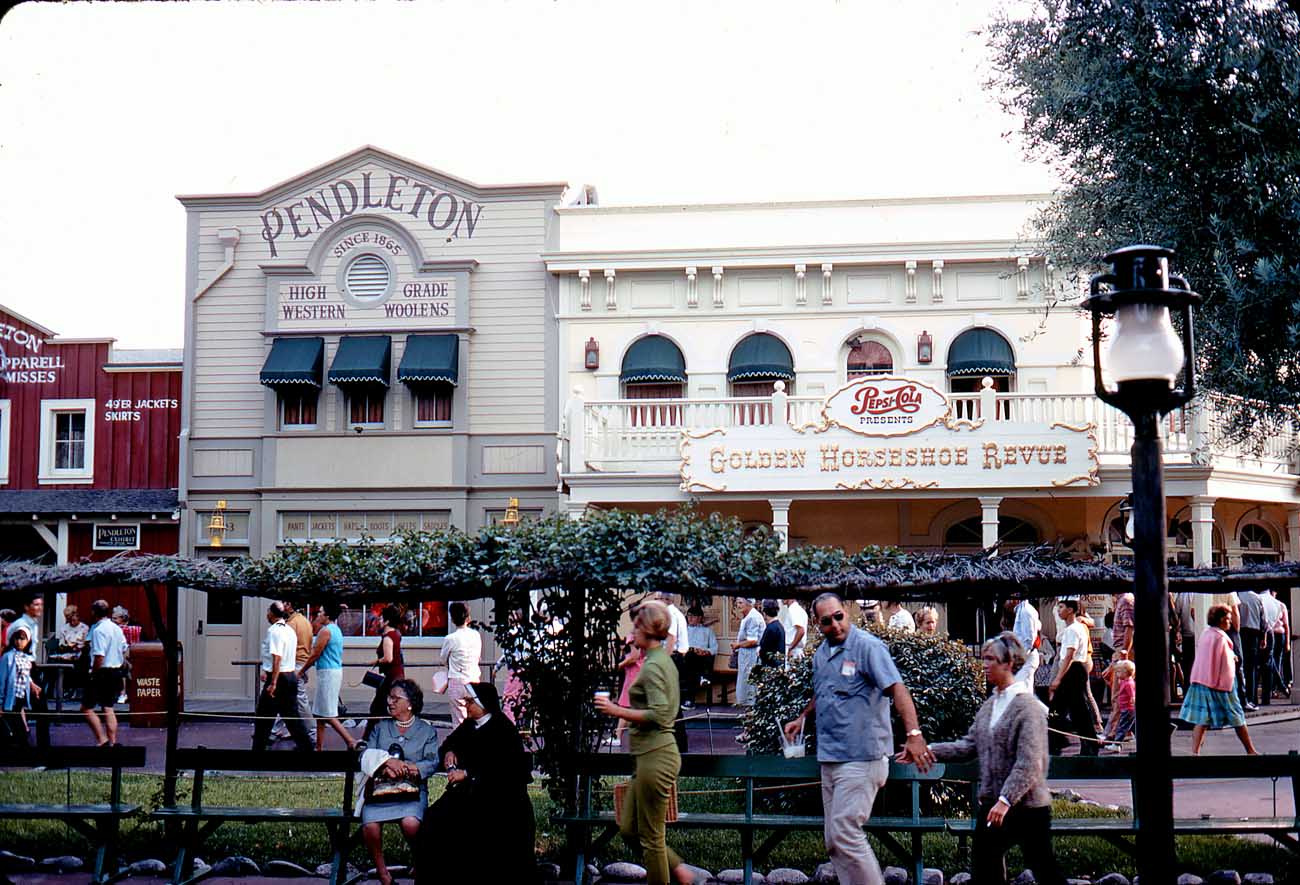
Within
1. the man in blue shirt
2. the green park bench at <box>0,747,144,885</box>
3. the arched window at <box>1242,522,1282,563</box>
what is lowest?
the green park bench at <box>0,747,144,885</box>

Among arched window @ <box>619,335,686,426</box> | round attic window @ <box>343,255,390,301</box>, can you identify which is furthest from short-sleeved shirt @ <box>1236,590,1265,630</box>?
round attic window @ <box>343,255,390,301</box>

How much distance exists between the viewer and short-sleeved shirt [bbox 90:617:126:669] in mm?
15391

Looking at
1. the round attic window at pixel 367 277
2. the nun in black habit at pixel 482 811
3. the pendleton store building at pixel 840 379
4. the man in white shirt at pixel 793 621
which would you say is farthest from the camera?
the round attic window at pixel 367 277

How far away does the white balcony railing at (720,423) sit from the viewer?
19984 mm

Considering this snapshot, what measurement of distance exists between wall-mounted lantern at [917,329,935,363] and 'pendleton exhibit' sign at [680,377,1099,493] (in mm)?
2461

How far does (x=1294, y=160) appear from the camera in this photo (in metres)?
9.48

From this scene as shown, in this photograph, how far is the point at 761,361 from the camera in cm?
2288

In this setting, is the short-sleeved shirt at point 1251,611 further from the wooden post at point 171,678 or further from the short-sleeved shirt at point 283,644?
the wooden post at point 171,678

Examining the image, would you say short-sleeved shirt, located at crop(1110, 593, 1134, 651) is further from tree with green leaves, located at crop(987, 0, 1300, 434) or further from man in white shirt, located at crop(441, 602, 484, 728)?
man in white shirt, located at crop(441, 602, 484, 728)

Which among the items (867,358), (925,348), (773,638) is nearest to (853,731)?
(773,638)

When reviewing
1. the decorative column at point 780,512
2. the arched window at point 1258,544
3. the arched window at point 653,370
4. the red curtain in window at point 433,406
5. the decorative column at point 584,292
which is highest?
the decorative column at point 584,292

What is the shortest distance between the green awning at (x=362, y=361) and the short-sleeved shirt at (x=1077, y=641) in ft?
43.7

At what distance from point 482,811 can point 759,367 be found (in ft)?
51.8

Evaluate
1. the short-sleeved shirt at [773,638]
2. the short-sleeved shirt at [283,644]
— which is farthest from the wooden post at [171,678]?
the short-sleeved shirt at [773,638]
